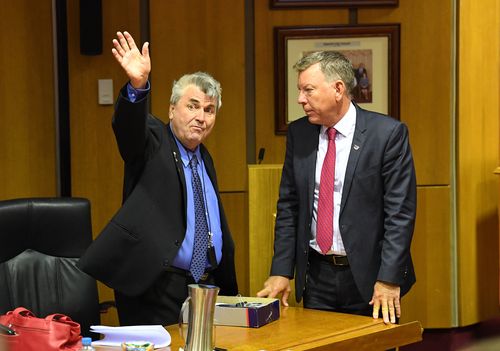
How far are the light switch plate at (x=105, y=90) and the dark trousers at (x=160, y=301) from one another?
228cm

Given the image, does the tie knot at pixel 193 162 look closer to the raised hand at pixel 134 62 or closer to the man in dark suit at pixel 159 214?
the man in dark suit at pixel 159 214

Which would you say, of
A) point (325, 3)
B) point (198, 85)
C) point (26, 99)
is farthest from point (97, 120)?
point (198, 85)

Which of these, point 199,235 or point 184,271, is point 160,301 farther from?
point 199,235

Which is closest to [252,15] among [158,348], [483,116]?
[483,116]

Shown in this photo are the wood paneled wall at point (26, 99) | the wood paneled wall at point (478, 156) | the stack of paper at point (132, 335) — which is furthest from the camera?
the wood paneled wall at point (478, 156)

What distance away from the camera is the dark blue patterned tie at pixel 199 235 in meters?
2.96

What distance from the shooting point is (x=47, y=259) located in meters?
2.99

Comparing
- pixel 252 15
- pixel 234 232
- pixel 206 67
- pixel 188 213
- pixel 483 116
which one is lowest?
pixel 234 232

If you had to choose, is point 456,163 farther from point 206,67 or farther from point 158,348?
point 158,348

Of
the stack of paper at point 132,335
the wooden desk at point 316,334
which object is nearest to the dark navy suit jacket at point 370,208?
the wooden desk at point 316,334

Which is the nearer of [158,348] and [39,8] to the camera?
[158,348]

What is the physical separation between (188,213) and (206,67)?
7.76ft

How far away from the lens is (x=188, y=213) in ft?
9.78

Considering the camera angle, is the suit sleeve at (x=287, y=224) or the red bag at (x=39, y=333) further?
the suit sleeve at (x=287, y=224)
